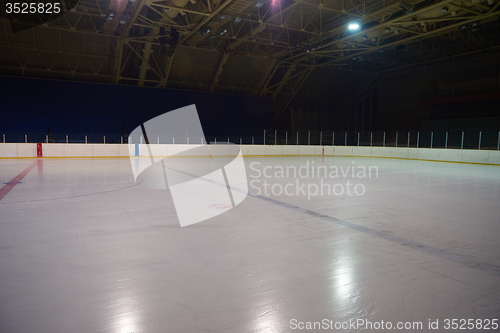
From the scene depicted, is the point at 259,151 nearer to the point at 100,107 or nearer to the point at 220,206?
the point at 100,107

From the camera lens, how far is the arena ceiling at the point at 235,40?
2070 centimetres

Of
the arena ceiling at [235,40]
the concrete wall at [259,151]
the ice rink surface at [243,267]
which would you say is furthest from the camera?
the concrete wall at [259,151]

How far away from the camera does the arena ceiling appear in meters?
20.7

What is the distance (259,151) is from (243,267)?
81.5 feet

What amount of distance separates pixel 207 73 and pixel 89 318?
1237 inches

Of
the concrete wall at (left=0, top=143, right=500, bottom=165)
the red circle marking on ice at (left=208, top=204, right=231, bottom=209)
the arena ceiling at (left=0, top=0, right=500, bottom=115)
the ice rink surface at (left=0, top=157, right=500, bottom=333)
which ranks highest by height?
the arena ceiling at (left=0, top=0, right=500, bottom=115)

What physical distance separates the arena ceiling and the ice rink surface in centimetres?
1609

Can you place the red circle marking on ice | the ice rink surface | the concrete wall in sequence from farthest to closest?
the concrete wall, the red circle marking on ice, the ice rink surface

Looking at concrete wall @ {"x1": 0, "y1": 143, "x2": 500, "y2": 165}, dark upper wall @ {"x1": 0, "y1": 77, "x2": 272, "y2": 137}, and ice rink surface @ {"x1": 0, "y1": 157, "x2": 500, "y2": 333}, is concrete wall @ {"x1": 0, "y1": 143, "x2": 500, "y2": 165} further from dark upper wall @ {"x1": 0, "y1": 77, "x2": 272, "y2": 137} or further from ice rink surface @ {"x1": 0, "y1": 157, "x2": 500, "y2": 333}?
ice rink surface @ {"x1": 0, "y1": 157, "x2": 500, "y2": 333}

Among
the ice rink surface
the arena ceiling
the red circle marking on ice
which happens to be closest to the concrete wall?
the arena ceiling

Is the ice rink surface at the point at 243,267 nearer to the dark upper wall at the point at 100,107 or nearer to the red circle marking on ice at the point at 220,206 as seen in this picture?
the red circle marking on ice at the point at 220,206

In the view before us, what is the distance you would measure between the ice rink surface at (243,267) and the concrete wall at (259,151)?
17.3 metres

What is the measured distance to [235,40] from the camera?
27906mm

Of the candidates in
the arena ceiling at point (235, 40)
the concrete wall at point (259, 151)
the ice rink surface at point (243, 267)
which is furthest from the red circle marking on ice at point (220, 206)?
the concrete wall at point (259, 151)
